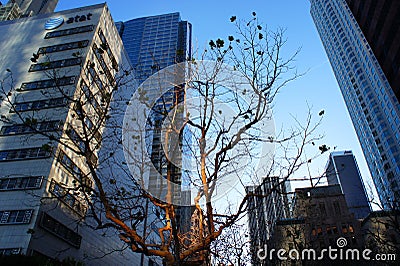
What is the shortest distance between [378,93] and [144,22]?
8265 cm

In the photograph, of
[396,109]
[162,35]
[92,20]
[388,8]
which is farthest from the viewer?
[162,35]

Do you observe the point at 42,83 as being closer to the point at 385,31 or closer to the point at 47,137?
the point at 47,137

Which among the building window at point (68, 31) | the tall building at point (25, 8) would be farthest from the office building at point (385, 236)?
the tall building at point (25, 8)

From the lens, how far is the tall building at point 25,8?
446ft

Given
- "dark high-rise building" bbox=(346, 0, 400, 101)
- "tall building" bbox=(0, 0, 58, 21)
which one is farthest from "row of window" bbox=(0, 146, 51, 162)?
"tall building" bbox=(0, 0, 58, 21)

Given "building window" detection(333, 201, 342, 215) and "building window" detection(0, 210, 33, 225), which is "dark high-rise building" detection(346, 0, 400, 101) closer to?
"building window" detection(0, 210, 33, 225)

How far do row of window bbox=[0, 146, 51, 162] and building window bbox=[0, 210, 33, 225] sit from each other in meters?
5.74

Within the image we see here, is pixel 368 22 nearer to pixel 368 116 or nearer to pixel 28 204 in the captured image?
pixel 28 204

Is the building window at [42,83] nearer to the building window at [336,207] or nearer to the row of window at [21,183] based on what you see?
the row of window at [21,183]

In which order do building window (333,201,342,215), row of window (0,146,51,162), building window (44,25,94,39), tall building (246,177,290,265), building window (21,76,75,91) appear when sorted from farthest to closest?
building window (333,201,342,215) < building window (44,25,94,39) < building window (21,76,75,91) < row of window (0,146,51,162) < tall building (246,177,290,265)

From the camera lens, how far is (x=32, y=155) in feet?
96.6

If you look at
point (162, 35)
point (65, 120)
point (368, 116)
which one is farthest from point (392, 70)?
point (162, 35)

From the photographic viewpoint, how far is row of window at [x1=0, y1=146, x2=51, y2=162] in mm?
29344
